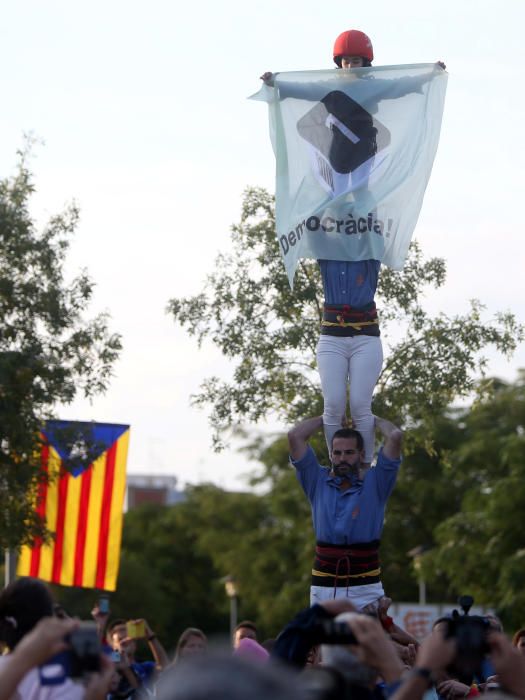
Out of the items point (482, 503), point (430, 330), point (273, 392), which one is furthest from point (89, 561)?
point (482, 503)

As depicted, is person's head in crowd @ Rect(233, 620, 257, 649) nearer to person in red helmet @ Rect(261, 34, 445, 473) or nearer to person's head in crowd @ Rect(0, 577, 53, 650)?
person in red helmet @ Rect(261, 34, 445, 473)

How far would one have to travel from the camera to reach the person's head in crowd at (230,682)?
293cm

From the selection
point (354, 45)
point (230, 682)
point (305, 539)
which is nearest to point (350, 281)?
point (354, 45)

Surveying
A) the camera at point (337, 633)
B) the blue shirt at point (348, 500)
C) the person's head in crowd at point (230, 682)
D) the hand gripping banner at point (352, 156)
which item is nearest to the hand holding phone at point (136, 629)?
the blue shirt at point (348, 500)

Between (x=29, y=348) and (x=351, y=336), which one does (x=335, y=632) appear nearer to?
(x=351, y=336)

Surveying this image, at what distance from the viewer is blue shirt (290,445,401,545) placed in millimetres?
9141

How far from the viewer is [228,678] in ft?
9.68

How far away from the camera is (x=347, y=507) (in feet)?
30.2

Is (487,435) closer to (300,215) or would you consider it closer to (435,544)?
(435,544)

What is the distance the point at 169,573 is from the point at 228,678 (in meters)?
65.6

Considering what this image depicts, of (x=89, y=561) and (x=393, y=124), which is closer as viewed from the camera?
(x=393, y=124)

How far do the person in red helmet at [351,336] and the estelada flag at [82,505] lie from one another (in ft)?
31.1

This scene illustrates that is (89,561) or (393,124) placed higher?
(393,124)

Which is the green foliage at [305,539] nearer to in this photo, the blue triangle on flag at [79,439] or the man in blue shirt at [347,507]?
the blue triangle on flag at [79,439]
